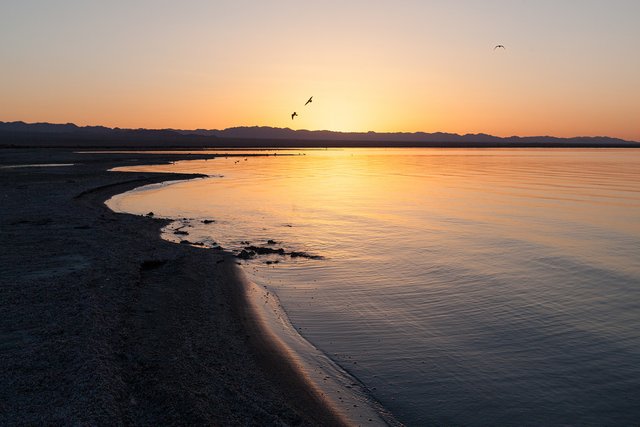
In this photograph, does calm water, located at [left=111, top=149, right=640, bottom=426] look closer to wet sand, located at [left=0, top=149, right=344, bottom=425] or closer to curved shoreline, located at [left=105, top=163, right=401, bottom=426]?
curved shoreline, located at [left=105, top=163, right=401, bottom=426]

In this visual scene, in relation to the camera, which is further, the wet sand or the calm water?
the calm water

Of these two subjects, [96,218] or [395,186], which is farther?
[395,186]

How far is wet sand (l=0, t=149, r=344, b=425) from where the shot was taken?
7145mm

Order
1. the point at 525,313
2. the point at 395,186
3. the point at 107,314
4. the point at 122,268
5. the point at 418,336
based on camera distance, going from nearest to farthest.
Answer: the point at 107,314, the point at 418,336, the point at 525,313, the point at 122,268, the point at 395,186

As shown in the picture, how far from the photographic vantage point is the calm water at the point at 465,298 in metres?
8.91

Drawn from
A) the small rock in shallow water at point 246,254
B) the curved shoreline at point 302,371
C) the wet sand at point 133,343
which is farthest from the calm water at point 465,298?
the wet sand at point 133,343

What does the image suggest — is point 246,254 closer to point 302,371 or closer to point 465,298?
point 465,298

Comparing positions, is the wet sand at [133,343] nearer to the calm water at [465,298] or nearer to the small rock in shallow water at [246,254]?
the small rock in shallow water at [246,254]

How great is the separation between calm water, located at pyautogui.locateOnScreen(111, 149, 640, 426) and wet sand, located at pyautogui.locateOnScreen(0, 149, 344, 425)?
5.47 ft

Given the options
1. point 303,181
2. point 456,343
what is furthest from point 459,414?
point 303,181

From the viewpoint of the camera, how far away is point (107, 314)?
10.5 m

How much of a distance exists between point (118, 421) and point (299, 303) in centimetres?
734

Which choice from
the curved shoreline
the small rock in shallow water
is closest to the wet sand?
the curved shoreline

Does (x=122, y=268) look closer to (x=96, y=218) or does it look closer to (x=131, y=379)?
(x=131, y=379)
